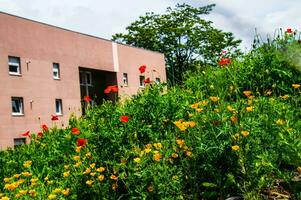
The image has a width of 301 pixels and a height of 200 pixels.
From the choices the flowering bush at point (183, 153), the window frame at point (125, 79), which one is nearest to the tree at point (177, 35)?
the window frame at point (125, 79)

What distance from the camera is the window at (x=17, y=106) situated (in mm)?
25375

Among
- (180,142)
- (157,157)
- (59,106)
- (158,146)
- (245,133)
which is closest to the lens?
(245,133)

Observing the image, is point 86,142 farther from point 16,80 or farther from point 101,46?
point 101,46

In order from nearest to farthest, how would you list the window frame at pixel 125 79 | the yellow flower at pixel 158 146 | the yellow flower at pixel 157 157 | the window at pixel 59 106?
the yellow flower at pixel 157 157, the yellow flower at pixel 158 146, the window at pixel 59 106, the window frame at pixel 125 79

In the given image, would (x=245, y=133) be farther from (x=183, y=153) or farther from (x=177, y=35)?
(x=177, y=35)

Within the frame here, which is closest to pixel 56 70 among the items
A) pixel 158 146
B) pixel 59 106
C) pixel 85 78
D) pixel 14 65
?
pixel 59 106

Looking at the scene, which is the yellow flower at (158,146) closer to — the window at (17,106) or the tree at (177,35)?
the window at (17,106)

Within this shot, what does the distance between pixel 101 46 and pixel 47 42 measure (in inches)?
236

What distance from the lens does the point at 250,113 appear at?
4.49 metres

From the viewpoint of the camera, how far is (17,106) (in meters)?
25.6

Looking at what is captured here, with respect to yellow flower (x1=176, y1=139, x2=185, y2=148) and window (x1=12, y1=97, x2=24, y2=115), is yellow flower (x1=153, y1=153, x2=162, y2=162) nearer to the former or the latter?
yellow flower (x1=176, y1=139, x2=185, y2=148)

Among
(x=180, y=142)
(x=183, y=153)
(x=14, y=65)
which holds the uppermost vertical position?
(x=14, y=65)

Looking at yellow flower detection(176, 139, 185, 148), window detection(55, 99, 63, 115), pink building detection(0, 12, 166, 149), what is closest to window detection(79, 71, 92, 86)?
pink building detection(0, 12, 166, 149)

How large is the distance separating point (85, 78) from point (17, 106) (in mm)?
8518
